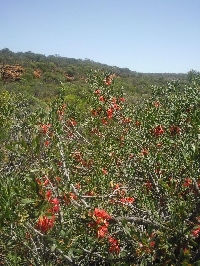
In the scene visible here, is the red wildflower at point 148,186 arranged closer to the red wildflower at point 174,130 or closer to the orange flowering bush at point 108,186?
the orange flowering bush at point 108,186

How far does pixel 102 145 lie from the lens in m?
5.91

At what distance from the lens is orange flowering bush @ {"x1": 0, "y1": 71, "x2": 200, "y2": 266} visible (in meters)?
3.55

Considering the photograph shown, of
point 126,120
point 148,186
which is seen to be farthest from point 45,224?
point 126,120

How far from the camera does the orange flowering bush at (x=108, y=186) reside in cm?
355

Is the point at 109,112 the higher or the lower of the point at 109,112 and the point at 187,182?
the higher

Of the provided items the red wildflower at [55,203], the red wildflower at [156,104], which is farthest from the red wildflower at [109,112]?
the red wildflower at [55,203]

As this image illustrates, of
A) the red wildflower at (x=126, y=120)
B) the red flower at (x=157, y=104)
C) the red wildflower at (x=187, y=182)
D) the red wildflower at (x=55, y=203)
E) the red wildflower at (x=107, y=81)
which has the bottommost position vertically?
the red wildflower at (x=55, y=203)

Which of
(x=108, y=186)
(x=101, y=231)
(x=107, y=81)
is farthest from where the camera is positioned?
(x=107, y=81)

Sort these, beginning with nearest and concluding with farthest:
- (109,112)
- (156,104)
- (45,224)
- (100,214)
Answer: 1. (45,224)
2. (100,214)
3. (109,112)
4. (156,104)

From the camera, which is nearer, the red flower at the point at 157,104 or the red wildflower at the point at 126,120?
the red flower at the point at 157,104

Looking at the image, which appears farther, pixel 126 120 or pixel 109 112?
pixel 126 120

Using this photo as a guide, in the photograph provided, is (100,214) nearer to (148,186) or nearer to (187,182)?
(187,182)

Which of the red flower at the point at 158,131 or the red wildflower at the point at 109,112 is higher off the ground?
the red wildflower at the point at 109,112

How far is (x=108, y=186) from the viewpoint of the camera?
15.4 feet
